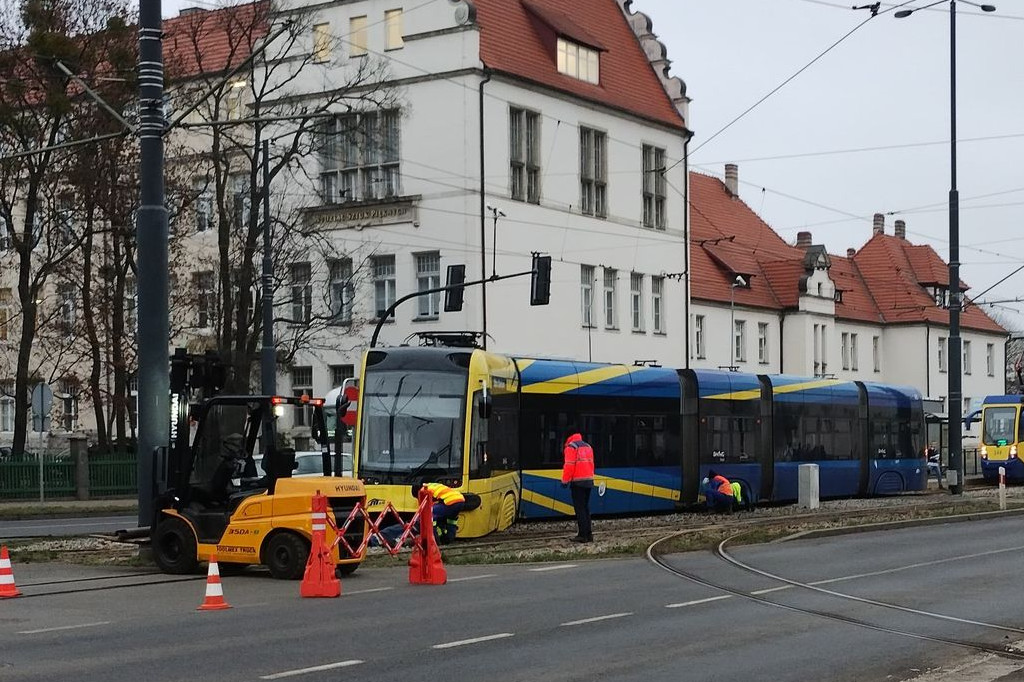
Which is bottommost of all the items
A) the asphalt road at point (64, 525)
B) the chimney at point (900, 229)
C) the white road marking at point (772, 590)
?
the asphalt road at point (64, 525)

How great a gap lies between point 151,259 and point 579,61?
129ft

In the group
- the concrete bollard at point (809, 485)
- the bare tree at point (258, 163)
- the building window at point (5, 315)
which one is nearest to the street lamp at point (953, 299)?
the concrete bollard at point (809, 485)

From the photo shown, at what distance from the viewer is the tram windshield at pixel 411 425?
992 inches

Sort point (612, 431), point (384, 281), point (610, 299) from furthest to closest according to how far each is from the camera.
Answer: point (610, 299) < point (384, 281) < point (612, 431)

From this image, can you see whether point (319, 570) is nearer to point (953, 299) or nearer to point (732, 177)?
point (953, 299)

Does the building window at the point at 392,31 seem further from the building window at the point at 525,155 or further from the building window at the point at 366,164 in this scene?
the building window at the point at 525,155

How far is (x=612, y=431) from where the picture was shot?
32.3 m

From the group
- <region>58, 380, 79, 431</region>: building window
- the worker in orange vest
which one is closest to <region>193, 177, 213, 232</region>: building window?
<region>58, 380, 79, 431</region>: building window

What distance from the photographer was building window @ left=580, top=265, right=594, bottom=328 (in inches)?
2275

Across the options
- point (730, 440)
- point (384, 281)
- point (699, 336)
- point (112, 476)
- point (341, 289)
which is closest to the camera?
point (730, 440)

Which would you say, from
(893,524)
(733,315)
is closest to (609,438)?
(893,524)

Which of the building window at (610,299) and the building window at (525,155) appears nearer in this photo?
the building window at (525,155)

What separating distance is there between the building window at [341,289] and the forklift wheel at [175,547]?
102 ft

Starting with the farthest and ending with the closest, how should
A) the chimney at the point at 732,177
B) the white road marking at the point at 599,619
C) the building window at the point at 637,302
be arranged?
the chimney at the point at 732,177
the building window at the point at 637,302
the white road marking at the point at 599,619
